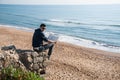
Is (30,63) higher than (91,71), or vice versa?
(30,63)

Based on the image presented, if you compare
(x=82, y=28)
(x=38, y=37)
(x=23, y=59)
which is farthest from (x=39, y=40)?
(x=82, y=28)

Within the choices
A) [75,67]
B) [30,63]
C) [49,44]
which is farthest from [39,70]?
[75,67]

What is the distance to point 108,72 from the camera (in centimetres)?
1329

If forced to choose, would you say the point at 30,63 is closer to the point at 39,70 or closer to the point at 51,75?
the point at 39,70

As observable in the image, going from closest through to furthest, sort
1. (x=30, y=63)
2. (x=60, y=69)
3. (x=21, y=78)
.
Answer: (x=21, y=78) < (x=30, y=63) < (x=60, y=69)

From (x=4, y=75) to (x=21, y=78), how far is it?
27.5 inches

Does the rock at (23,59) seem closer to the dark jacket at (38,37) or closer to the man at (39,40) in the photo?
the man at (39,40)

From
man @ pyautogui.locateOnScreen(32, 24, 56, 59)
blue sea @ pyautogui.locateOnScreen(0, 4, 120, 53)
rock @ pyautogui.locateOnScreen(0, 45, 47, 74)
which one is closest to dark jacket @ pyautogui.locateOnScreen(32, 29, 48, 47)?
man @ pyautogui.locateOnScreen(32, 24, 56, 59)

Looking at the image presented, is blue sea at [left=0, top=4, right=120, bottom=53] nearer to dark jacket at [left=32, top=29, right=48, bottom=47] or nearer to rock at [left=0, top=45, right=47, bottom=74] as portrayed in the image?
dark jacket at [left=32, top=29, right=48, bottom=47]

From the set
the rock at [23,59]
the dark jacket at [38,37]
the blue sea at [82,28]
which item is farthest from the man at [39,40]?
the blue sea at [82,28]

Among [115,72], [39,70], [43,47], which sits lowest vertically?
[115,72]

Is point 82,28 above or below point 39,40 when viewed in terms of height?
below

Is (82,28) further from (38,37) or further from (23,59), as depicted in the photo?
(23,59)

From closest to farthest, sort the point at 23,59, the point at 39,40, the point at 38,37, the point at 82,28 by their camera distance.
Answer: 1. the point at 23,59
2. the point at 38,37
3. the point at 39,40
4. the point at 82,28
